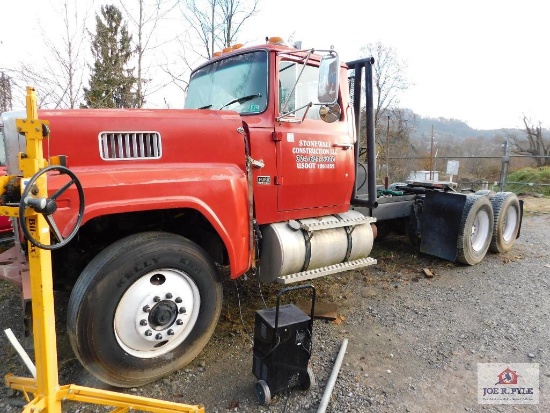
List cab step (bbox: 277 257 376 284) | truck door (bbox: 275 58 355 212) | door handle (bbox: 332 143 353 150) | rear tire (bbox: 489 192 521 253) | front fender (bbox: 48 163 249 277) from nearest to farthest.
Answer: front fender (bbox: 48 163 249 277)
cab step (bbox: 277 257 376 284)
truck door (bbox: 275 58 355 212)
door handle (bbox: 332 143 353 150)
rear tire (bbox: 489 192 521 253)

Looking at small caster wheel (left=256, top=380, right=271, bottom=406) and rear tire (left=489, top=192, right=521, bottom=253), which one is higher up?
rear tire (left=489, top=192, right=521, bottom=253)

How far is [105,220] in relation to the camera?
2656 mm

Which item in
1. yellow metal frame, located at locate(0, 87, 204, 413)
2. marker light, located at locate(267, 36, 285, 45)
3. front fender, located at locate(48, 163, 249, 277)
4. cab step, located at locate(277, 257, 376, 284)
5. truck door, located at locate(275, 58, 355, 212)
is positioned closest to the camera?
yellow metal frame, located at locate(0, 87, 204, 413)

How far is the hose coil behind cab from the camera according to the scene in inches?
130

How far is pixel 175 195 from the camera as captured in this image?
254cm

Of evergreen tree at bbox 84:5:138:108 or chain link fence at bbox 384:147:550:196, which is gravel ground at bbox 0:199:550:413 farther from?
evergreen tree at bbox 84:5:138:108

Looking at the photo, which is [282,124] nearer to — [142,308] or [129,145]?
[129,145]

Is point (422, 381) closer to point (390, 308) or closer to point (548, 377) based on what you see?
point (548, 377)

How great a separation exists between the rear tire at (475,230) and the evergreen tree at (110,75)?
9.61 meters

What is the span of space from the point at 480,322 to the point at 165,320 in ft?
9.71

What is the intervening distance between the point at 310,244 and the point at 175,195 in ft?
4.73
